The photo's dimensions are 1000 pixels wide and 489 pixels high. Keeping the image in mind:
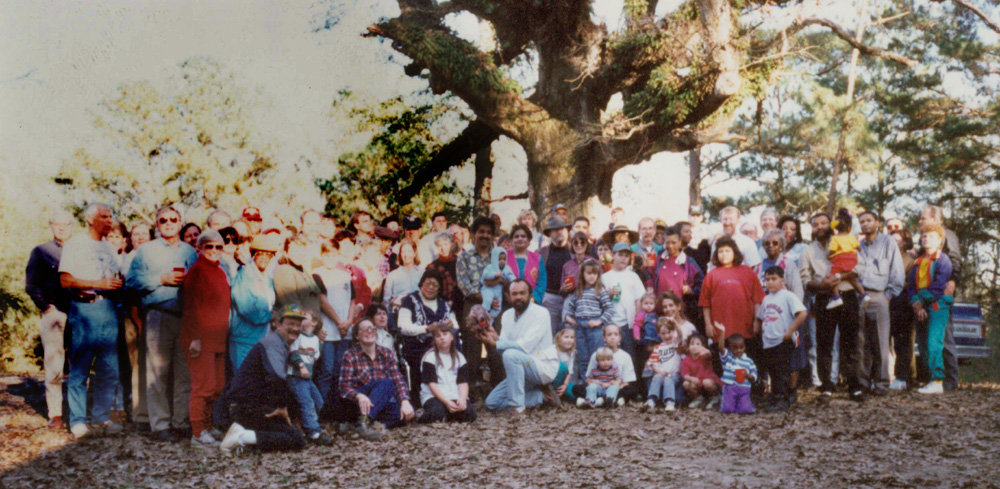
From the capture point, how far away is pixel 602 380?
8.09 m

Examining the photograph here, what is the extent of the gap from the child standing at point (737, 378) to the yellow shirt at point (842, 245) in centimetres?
147

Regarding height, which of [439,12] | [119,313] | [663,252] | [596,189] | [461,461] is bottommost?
[461,461]

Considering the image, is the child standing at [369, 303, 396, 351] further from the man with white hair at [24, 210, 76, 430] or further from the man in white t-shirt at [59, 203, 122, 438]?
the man with white hair at [24, 210, 76, 430]

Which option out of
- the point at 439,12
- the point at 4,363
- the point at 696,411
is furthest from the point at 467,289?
the point at 439,12

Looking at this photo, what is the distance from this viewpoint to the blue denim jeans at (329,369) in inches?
286

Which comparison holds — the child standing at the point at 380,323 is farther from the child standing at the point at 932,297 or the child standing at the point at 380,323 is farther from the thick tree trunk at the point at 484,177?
the thick tree trunk at the point at 484,177

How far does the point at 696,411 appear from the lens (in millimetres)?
7629

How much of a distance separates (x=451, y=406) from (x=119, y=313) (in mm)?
2846

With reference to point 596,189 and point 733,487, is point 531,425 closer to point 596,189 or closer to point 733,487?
Result: point 733,487

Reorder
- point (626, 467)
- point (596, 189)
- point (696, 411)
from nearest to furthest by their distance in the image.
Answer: point (626, 467), point (696, 411), point (596, 189)

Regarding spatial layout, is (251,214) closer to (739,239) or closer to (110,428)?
(110,428)

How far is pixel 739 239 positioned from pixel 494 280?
255cm

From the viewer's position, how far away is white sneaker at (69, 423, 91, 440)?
651 cm

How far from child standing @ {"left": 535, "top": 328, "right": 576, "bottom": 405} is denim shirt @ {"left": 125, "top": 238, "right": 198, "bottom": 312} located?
3270mm
